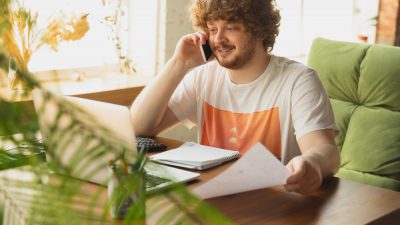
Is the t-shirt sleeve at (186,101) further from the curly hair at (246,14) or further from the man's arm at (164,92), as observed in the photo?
the curly hair at (246,14)

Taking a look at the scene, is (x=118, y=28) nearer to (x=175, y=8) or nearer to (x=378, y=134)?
(x=175, y=8)

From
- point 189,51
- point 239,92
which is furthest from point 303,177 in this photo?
point 189,51

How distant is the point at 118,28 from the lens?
3.23m

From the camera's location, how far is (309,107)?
2.04 meters

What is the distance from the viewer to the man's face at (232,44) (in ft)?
7.15

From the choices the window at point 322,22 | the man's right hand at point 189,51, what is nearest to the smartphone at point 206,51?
the man's right hand at point 189,51

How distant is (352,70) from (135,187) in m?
2.47

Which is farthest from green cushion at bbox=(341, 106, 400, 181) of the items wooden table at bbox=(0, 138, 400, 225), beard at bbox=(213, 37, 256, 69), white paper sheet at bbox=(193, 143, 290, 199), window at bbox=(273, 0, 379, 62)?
window at bbox=(273, 0, 379, 62)

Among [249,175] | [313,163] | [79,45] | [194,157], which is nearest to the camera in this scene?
[249,175]

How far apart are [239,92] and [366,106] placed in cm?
74

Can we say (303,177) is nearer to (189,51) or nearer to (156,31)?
(189,51)

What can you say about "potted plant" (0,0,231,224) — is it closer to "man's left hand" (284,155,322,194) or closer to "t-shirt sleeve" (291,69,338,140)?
"man's left hand" (284,155,322,194)

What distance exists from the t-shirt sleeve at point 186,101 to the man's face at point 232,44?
0.61ft

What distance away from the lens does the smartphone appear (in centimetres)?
232
